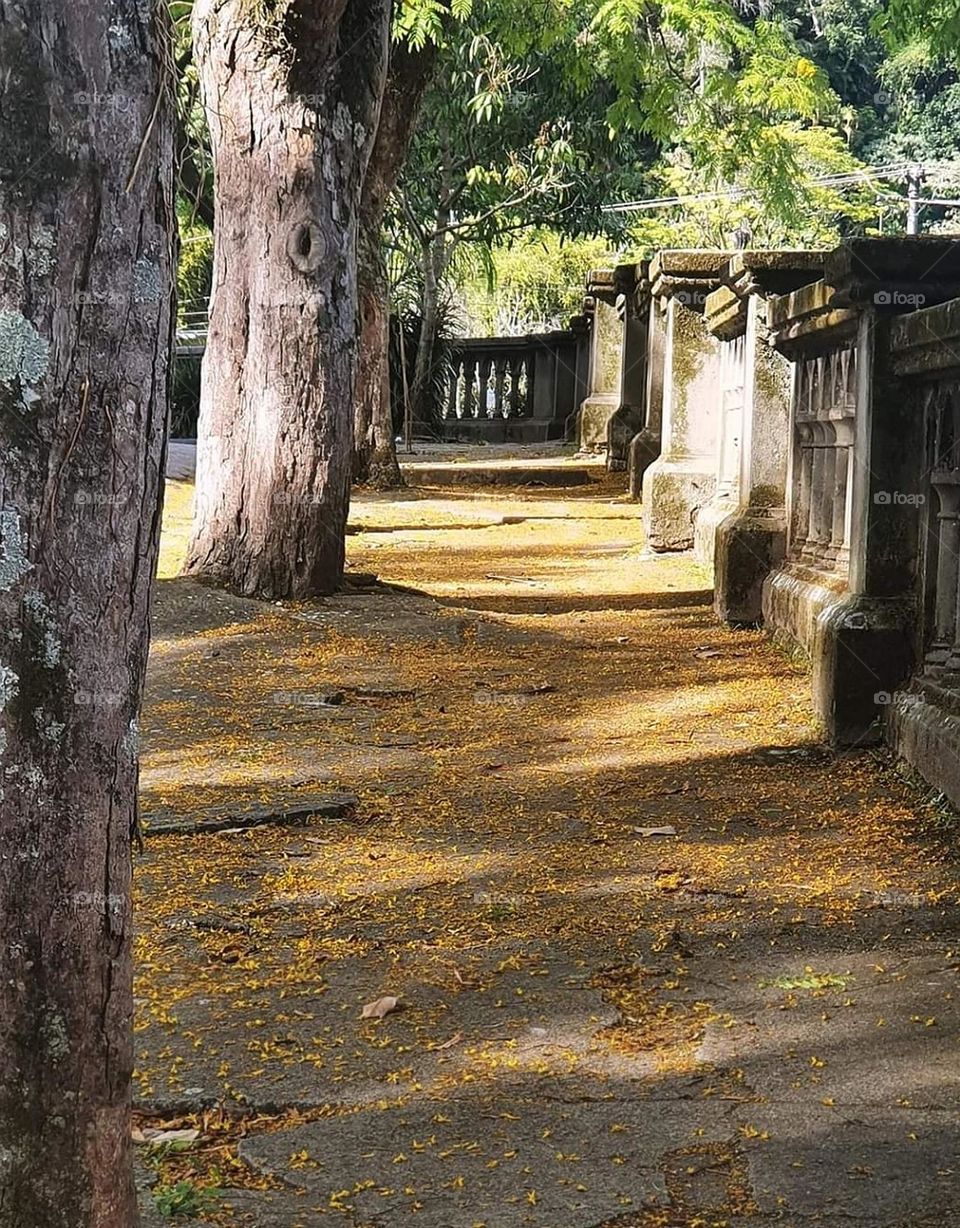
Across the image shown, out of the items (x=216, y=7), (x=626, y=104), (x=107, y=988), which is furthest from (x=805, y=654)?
(x=626, y=104)

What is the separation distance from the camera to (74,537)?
214 centimetres

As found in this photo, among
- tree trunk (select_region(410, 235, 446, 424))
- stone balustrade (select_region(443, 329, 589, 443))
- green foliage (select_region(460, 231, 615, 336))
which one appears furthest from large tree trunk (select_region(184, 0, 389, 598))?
green foliage (select_region(460, 231, 615, 336))

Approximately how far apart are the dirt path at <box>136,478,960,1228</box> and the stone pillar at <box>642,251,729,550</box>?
446 cm

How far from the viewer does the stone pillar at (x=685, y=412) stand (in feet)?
39.2

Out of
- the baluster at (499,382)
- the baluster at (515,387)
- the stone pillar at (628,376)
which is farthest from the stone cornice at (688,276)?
the baluster at (515,387)

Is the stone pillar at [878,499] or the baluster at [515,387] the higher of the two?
the baluster at [515,387]

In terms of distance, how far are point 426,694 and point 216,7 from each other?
4233 mm

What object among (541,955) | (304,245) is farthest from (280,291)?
(541,955)

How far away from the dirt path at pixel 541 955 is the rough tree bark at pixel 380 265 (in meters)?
8.07

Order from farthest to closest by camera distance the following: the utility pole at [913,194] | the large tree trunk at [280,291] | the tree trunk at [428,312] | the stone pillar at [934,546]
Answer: the utility pole at [913,194], the tree trunk at [428,312], the large tree trunk at [280,291], the stone pillar at [934,546]

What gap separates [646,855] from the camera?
4781mm

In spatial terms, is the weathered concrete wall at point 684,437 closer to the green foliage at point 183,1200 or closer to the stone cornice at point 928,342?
the stone cornice at point 928,342

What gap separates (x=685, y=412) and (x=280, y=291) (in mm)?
4082

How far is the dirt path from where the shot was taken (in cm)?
285
